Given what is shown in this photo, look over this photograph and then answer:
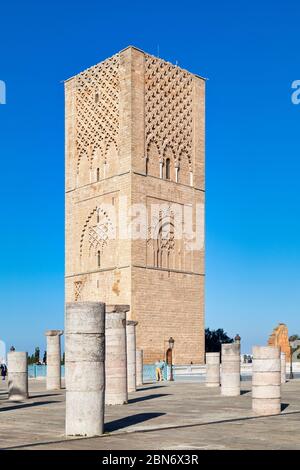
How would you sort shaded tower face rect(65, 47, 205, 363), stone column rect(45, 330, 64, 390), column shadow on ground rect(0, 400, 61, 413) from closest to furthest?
column shadow on ground rect(0, 400, 61, 413), stone column rect(45, 330, 64, 390), shaded tower face rect(65, 47, 205, 363)

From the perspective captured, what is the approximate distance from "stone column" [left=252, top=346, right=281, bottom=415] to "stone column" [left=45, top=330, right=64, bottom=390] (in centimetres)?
908

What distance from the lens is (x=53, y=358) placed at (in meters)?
20.3

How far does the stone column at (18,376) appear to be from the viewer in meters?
16.6

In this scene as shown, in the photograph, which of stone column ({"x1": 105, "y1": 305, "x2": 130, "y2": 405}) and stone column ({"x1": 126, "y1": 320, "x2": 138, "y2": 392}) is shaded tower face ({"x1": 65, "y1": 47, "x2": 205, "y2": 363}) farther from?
stone column ({"x1": 105, "y1": 305, "x2": 130, "y2": 405})

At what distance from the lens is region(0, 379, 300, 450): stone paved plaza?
8.17m

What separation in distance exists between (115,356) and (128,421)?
2.96m

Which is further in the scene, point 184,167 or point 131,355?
point 184,167

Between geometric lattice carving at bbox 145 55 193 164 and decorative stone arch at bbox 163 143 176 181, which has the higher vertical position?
geometric lattice carving at bbox 145 55 193 164

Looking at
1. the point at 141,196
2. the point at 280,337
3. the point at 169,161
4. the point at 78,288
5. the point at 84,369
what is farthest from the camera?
the point at 78,288

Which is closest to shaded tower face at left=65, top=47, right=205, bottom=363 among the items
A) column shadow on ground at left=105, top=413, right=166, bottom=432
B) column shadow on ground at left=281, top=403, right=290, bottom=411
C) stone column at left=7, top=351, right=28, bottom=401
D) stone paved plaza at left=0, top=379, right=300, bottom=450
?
stone column at left=7, top=351, right=28, bottom=401

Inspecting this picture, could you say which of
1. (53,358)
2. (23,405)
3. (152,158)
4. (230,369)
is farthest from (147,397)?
(152,158)

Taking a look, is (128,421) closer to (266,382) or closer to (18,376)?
(266,382)

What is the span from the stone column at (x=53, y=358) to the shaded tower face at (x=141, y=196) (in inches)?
547
